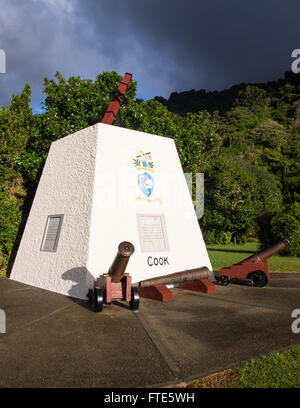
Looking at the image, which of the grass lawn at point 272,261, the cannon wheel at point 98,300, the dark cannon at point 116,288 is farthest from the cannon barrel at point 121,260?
Answer: the grass lawn at point 272,261

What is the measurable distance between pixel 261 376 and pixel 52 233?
6630 mm

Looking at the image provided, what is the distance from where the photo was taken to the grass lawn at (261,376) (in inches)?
116

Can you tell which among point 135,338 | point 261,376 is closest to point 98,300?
point 135,338

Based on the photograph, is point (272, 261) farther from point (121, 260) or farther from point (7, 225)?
point (7, 225)

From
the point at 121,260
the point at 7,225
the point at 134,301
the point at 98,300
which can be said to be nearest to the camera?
the point at 121,260

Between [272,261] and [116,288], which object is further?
[272,261]

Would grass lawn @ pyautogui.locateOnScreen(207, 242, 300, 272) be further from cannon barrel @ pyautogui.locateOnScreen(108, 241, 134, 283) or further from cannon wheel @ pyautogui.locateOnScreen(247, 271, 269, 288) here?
cannon barrel @ pyautogui.locateOnScreen(108, 241, 134, 283)

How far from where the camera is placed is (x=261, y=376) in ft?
10.1

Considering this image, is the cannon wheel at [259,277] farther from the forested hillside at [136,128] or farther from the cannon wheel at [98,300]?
the forested hillside at [136,128]

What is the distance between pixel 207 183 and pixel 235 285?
1732 cm

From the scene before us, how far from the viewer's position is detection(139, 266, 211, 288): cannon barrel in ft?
23.1

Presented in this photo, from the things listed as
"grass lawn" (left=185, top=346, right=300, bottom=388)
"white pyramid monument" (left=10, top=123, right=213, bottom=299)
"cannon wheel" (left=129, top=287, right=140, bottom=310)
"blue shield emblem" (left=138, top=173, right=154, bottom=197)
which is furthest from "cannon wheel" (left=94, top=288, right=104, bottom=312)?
"blue shield emblem" (left=138, top=173, right=154, bottom=197)

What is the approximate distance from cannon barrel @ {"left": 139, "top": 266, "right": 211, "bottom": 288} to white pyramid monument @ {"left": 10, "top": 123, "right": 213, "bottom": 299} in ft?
1.59
